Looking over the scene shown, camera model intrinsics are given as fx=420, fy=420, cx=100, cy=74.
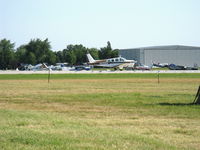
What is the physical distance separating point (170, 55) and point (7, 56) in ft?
189

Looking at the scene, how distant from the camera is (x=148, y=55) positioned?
152m

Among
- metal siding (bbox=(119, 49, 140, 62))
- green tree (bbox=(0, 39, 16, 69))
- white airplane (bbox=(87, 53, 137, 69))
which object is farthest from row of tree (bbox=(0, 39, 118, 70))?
white airplane (bbox=(87, 53, 137, 69))

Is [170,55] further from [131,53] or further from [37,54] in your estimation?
[37,54]

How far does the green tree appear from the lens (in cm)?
13912

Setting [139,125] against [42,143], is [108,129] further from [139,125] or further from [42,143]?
[42,143]

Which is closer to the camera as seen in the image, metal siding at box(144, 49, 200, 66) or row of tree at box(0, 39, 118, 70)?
row of tree at box(0, 39, 118, 70)

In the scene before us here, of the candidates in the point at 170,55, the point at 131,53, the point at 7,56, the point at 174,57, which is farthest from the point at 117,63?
the point at 131,53

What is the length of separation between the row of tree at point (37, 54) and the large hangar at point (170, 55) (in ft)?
35.3

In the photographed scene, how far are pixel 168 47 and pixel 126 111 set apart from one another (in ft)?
470

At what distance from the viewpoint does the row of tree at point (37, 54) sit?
141 m

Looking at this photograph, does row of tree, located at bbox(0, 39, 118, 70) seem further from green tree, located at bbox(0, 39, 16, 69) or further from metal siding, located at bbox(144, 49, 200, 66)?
metal siding, located at bbox(144, 49, 200, 66)

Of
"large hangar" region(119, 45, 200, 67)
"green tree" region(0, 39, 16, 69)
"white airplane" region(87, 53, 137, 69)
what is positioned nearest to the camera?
"white airplane" region(87, 53, 137, 69)

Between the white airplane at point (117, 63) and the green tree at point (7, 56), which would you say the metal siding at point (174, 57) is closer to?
the green tree at point (7, 56)

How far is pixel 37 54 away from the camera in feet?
489
